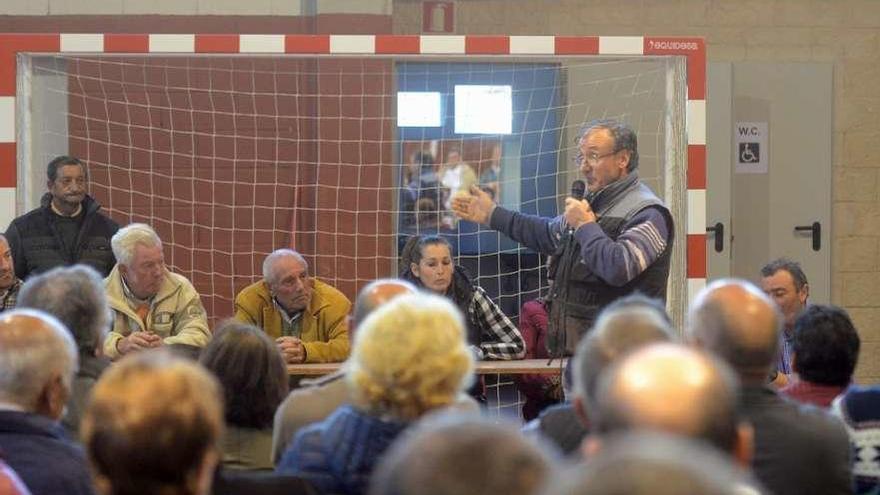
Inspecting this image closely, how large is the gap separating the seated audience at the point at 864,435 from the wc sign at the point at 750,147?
563 centimetres

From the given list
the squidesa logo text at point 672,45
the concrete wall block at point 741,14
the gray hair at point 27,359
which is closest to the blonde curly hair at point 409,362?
the gray hair at point 27,359

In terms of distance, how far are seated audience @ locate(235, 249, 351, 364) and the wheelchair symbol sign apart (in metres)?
3.75

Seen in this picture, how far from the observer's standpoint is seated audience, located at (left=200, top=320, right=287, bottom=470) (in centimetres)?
369

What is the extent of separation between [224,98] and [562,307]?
11.9ft

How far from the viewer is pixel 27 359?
119 inches

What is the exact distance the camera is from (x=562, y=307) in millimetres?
5289

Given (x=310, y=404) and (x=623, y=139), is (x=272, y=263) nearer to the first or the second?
(x=623, y=139)

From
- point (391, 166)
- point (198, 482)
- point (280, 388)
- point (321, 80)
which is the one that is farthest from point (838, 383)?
point (321, 80)

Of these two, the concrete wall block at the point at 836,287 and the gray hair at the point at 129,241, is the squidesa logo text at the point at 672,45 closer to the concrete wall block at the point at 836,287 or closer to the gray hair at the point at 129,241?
the gray hair at the point at 129,241

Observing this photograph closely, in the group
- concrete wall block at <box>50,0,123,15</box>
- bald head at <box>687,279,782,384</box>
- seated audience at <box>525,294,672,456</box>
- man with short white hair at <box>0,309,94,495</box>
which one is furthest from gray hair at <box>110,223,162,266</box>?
bald head at <box>687,279,782,384</box>

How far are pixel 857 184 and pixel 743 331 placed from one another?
252 inches

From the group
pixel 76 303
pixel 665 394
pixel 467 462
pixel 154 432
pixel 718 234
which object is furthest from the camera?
pixel 718 234

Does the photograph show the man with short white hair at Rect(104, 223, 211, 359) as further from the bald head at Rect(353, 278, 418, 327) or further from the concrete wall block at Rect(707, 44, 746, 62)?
the concrete wall block at Rect(707, 44, 746, 62)

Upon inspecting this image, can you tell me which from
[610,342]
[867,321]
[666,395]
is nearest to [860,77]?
[867,321]
